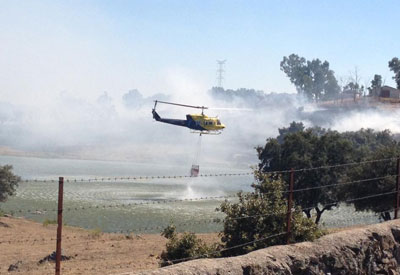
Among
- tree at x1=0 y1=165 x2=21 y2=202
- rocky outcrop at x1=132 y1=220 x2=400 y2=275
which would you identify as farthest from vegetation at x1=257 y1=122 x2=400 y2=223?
tree at x1=0 y1=165 x2=21 y2=202

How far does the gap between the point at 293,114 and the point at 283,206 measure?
161 m

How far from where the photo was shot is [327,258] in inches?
439

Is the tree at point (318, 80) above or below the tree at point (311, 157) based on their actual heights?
above

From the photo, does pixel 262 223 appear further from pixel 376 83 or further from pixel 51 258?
pixel 376 83

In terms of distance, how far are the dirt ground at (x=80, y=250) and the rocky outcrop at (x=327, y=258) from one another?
10.8 m

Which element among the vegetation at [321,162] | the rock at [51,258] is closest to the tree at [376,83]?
the vegetation at [321,162]

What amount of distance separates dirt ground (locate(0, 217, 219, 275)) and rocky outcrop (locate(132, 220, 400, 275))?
426 inches

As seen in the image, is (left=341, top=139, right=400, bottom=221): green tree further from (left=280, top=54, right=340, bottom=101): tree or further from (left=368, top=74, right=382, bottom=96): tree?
(left=280, top=54, right=340, bottom=101): tree

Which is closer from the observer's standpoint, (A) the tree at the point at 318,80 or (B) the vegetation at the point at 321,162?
(B) the vegetation at the point at 321,162

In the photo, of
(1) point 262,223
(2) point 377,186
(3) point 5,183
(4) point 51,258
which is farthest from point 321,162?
(1) point 262,223

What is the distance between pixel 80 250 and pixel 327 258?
72.2ft

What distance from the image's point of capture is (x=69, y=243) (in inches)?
1323

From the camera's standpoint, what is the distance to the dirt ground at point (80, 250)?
82.4 ft

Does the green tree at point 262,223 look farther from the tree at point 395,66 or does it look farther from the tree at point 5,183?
the tree at point 395,66
